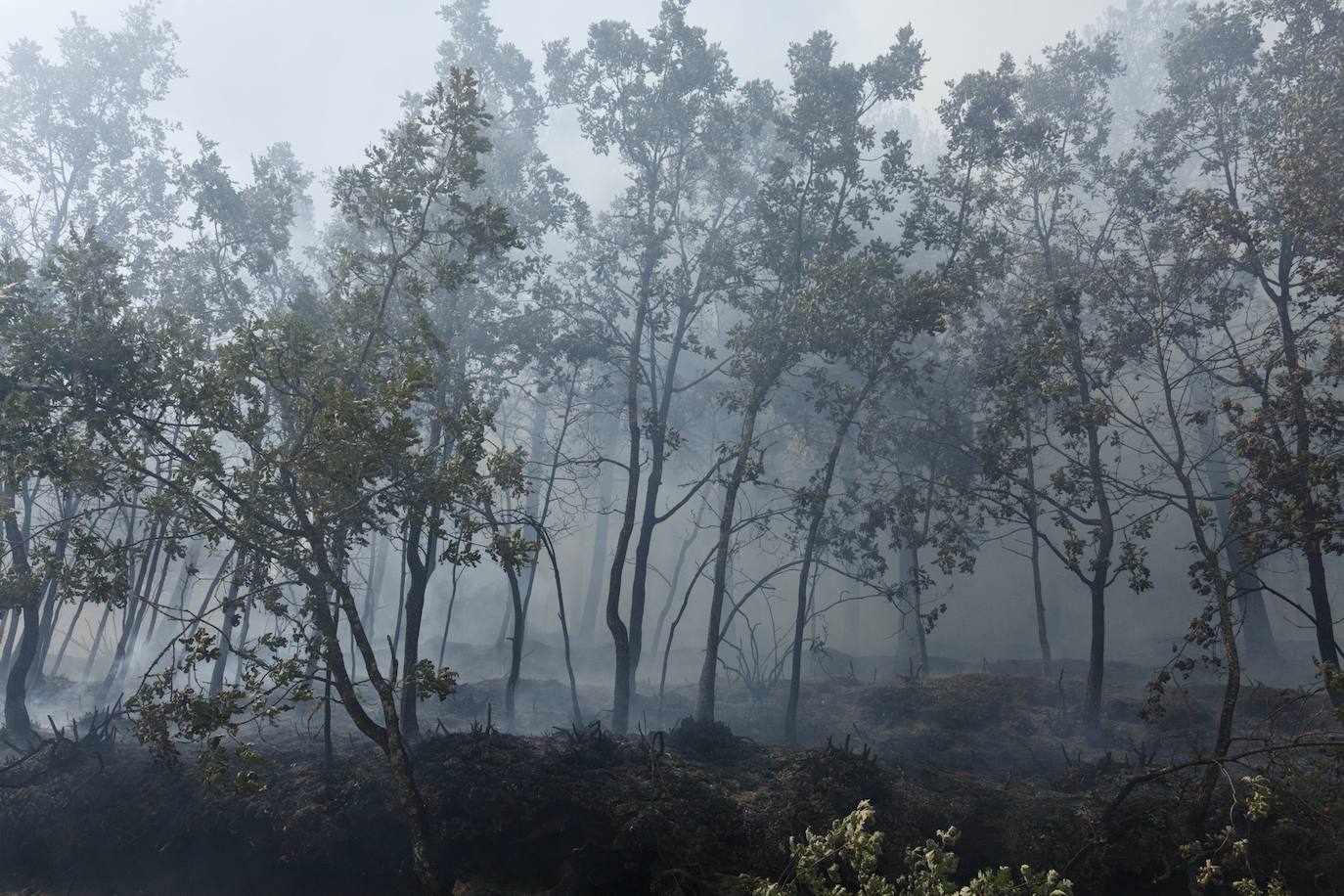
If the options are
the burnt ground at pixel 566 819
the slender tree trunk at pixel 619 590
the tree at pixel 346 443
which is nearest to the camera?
the tree at pixel 346 443

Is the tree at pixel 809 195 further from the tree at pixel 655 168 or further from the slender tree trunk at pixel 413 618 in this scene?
the slender tree trunk at pixel 413 618

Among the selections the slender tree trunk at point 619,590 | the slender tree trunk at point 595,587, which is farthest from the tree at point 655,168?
the slender tree trunk at point 595,587

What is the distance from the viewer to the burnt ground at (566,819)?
35.2ft

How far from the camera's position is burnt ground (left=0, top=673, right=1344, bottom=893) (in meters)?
10.7

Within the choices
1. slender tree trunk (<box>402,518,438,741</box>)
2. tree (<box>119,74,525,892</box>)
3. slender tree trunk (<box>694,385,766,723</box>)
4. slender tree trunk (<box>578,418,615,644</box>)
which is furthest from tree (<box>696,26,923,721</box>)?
slender tree trunk (<box>578,418,615,644</box>)

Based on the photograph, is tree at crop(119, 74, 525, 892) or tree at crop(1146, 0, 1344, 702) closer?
tree at crop(119, 74, 525, 892)

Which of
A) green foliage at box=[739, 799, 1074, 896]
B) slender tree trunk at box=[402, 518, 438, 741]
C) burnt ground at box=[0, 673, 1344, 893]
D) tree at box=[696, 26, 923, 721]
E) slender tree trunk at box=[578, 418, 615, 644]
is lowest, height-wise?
burnt ground at box=[0, 673, 1344, 893]

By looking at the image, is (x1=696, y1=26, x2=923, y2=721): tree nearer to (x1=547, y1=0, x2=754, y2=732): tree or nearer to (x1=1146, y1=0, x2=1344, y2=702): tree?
(x1=547, y1=0, x2=754, y2=732): tree

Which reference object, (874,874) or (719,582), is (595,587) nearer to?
(719,582)

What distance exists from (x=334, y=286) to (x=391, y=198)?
1.62m

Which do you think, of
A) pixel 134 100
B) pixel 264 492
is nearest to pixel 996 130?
pixel 264 492

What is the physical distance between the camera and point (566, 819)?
449 inches

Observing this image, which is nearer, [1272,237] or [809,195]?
[1272,237]

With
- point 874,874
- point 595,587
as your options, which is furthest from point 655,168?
point 595,587
